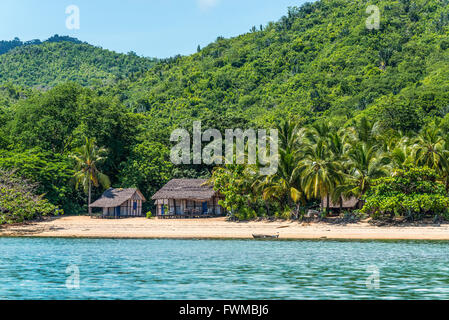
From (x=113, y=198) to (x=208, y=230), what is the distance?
1237 cm

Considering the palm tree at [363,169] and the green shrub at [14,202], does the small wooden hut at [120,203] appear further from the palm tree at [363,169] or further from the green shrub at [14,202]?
the palm tree at [363,169]

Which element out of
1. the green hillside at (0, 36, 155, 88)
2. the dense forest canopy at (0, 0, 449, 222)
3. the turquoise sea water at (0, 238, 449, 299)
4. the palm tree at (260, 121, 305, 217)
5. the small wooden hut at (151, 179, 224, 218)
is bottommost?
the turquoise sea water at (0, 238, 449, 299)

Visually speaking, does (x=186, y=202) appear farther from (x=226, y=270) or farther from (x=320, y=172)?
(x=226, y=270)

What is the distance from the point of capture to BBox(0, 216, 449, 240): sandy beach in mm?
34062

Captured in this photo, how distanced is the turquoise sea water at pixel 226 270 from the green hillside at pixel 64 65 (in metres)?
91.4

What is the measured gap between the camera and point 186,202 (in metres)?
46.8

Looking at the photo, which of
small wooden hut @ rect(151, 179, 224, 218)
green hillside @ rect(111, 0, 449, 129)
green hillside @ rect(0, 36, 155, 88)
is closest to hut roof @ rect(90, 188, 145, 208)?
small wooden hut @ rect(151, 179, 224, 218)

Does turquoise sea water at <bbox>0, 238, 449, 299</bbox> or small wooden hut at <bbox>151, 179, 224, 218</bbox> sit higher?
small wooden hut at <bbox>151, 179, 224, 218</bbox>

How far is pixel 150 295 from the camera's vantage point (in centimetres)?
1705

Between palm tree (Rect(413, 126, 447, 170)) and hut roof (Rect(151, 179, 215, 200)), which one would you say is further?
hut roof (Rect(151, 179, 215, 200))

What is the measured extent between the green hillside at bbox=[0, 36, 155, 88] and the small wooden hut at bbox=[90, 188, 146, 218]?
72.4m

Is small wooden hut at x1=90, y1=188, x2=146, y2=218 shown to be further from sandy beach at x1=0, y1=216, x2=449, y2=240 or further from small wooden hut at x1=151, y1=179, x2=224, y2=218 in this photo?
sandy beach at x1=0, y1=216, x2=449, y2=240

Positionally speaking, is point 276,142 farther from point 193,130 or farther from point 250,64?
point 250,64

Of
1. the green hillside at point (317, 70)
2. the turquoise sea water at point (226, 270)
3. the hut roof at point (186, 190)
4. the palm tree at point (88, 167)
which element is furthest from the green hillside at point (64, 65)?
the turquoise sea water at point (226, 270)
